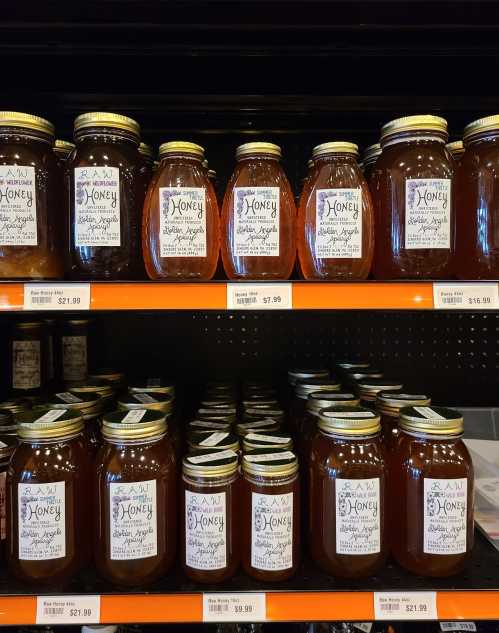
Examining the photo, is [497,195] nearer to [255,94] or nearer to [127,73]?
[255,94]

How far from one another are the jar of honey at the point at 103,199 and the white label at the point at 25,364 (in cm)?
42

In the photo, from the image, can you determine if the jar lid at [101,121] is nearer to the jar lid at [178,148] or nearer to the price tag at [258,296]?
the jar lid at [178,148]

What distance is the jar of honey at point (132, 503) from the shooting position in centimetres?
86

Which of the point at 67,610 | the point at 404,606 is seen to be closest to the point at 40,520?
the point at 67,610

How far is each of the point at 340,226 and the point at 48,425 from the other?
65 centimetres

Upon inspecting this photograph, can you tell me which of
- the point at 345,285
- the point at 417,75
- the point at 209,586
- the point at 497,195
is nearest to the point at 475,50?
the point at 417,75

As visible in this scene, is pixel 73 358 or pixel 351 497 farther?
pixel 73 358

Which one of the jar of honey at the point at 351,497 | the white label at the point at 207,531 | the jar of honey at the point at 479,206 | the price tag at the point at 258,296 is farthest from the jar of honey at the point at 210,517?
the jar of honey at the point at 479,206

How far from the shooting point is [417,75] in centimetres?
121

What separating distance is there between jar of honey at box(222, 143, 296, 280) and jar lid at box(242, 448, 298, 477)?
0.34m

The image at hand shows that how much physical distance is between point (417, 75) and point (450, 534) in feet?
3.48

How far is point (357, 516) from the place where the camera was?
873 millimetres

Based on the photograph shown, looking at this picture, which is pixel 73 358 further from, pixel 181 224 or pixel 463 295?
pixel 463 295

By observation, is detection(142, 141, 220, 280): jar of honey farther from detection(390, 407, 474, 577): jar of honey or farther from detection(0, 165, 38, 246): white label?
detection(390, 407, 474, 577): jar of honey
